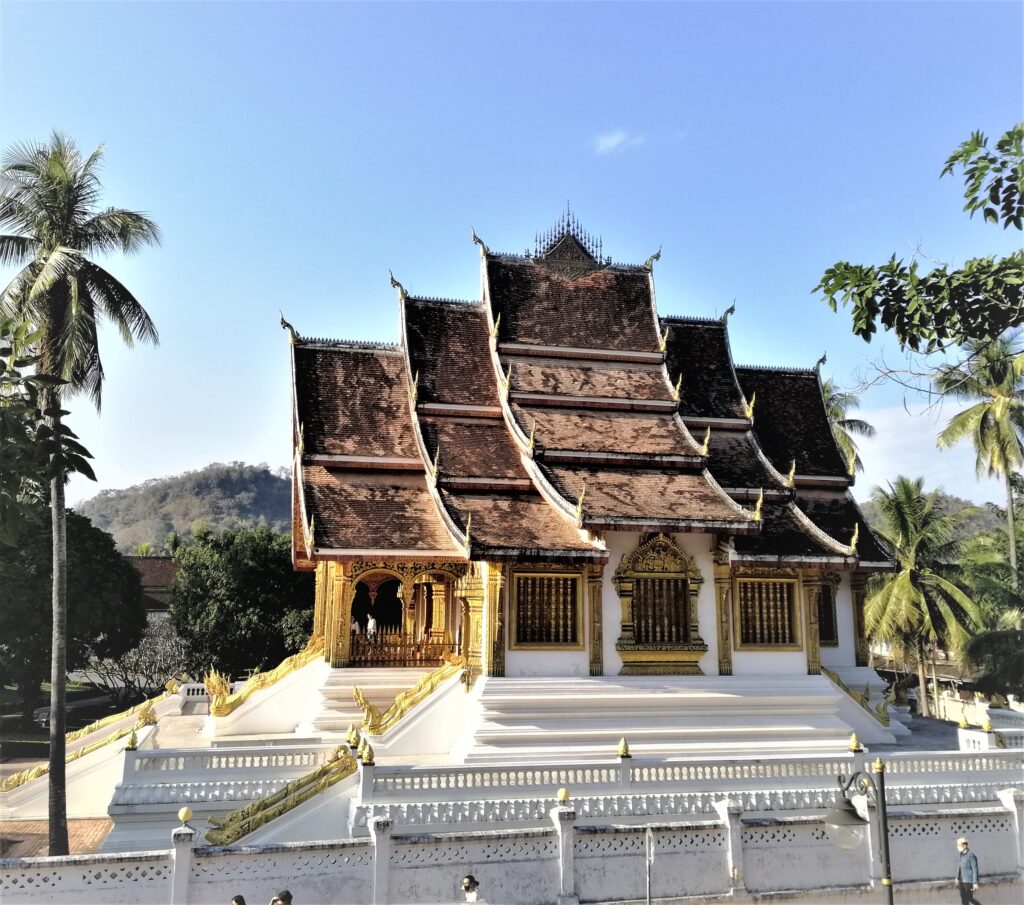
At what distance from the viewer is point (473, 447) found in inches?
707

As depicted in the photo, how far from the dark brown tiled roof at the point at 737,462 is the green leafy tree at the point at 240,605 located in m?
21.4

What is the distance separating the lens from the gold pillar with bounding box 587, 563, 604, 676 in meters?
15.3

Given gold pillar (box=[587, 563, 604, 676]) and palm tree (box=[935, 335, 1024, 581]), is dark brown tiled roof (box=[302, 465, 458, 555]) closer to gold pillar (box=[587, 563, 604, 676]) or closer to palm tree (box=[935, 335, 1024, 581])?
gold pillar (box=[587, 563, 604, 676])

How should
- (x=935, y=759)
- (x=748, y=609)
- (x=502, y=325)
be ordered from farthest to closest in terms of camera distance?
(x=502, y=325) < (x=748, y=609) < (x=935, y=759)

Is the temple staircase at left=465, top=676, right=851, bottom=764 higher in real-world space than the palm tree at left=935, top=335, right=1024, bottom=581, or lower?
lower

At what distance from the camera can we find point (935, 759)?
1355 cm

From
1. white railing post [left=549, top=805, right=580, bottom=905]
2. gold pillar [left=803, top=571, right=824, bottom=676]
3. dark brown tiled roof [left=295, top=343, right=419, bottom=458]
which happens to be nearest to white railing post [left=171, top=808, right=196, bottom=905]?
white railing post [left=549, top=805, right=580, bottom=905]

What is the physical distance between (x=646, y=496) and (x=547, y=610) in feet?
9.21

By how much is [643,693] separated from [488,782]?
3773 millimetres

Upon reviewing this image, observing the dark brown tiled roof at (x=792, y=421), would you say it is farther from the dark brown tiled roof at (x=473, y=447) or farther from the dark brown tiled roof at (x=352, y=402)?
the dark brown tiled roof at (x=352, y=402)

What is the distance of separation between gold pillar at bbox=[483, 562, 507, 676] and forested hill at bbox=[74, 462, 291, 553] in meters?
143

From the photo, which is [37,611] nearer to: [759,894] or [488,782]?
[488,782]

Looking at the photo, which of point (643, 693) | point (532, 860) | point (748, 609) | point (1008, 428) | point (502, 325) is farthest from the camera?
point (1008, 428)

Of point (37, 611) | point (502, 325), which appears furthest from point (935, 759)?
point (37, 611)
